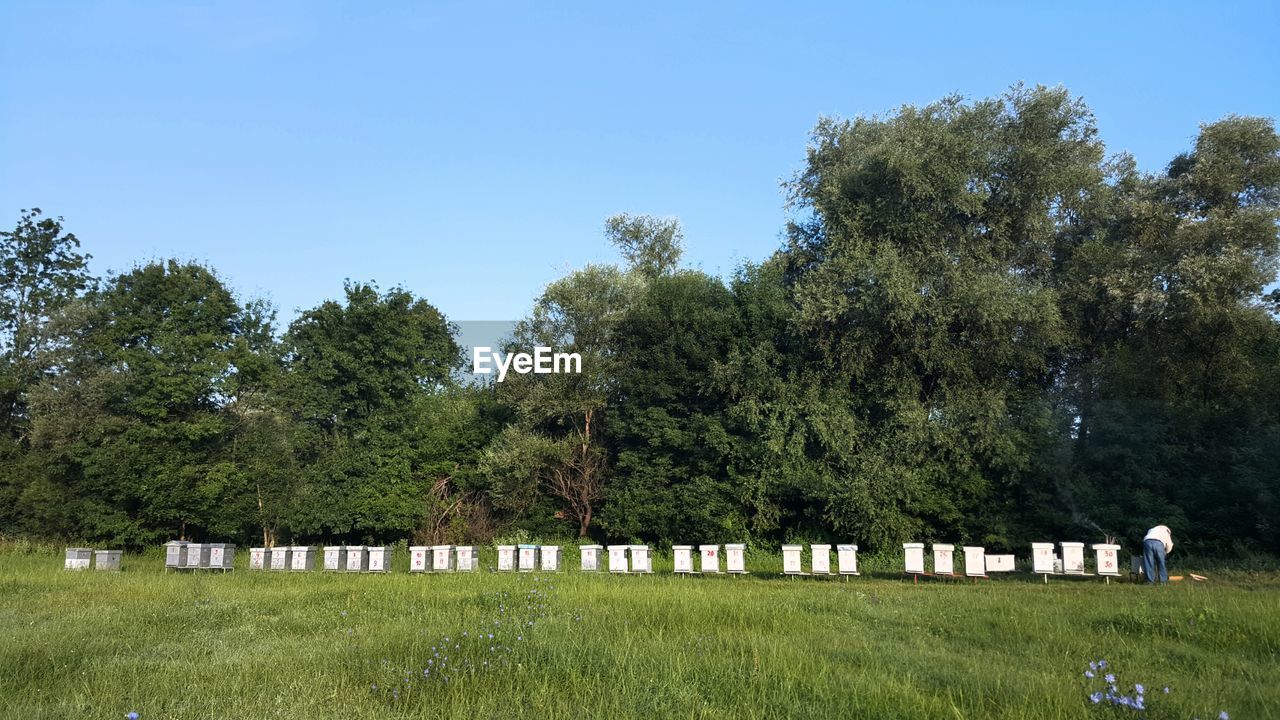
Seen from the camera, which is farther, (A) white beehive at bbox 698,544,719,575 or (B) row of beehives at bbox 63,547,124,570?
(B) row of beehives at bbox 63,547,124,570

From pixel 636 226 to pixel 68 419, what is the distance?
26.5 m

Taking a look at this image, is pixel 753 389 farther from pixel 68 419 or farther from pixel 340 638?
pixel 68 419

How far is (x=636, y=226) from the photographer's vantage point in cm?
4378

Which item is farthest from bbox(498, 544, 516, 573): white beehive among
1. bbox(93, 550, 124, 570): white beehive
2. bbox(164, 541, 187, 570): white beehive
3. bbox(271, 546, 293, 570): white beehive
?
bbox(93, 550, 124, 570): white beehive

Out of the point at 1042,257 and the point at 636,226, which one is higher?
the point at 636,226

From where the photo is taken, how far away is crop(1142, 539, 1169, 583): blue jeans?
675 inches

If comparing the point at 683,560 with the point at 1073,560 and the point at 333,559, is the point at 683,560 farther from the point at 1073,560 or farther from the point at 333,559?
the point at 333,559

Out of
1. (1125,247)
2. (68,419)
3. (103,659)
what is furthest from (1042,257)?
(68,419)

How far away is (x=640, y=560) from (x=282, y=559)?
452 inches

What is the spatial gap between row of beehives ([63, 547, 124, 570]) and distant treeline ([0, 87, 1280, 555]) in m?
5.83

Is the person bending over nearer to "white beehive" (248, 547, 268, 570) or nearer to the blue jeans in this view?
the blue jeans

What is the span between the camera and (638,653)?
9.32 metres

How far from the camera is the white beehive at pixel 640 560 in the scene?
23375 mm

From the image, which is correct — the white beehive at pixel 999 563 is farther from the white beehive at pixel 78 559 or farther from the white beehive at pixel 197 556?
the white beehive at pixel 78 559
